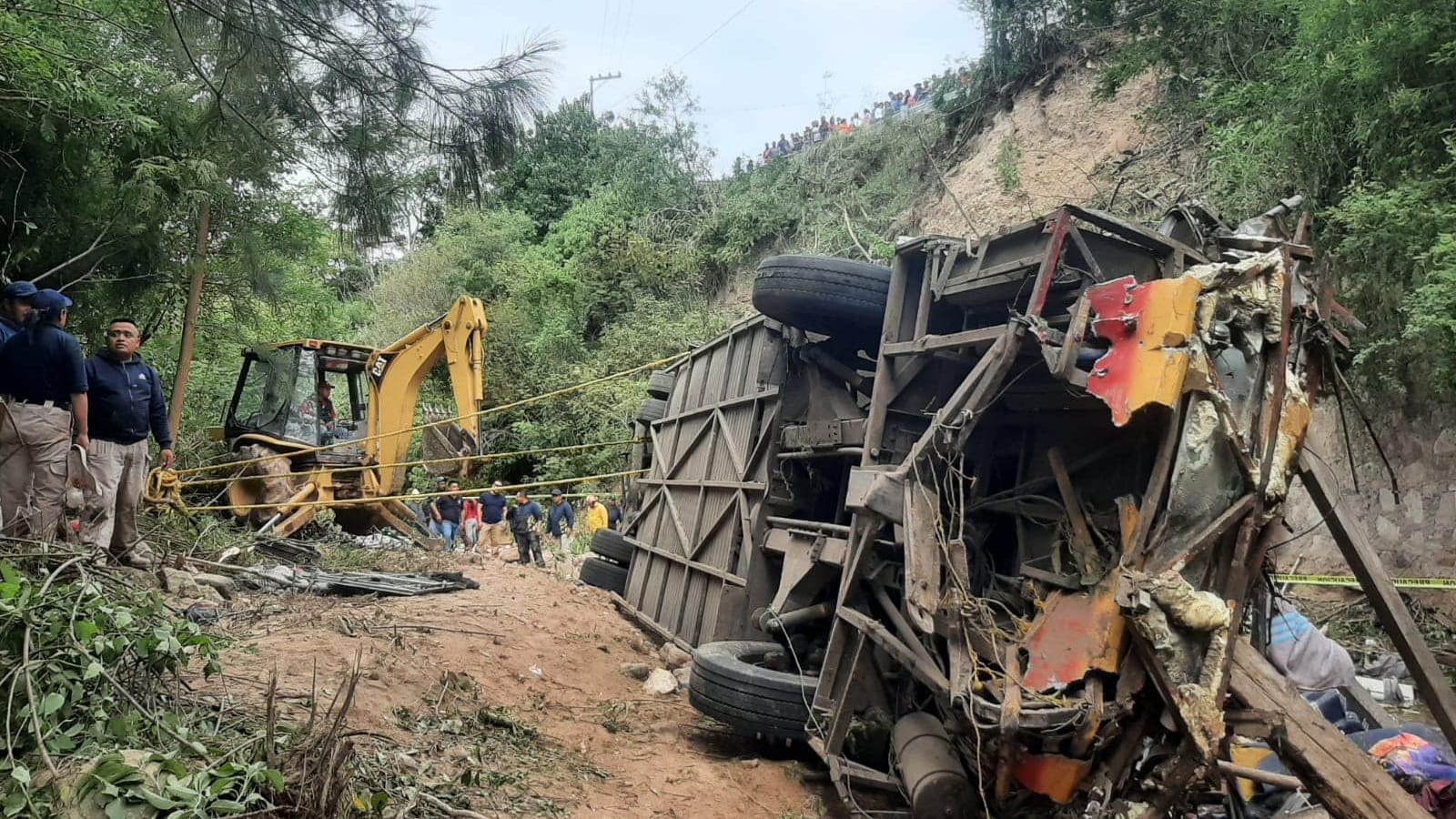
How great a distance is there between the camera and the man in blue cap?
5203mm

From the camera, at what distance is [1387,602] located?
4.01m

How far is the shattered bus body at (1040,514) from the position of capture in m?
3.70

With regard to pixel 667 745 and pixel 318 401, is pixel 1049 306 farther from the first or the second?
pixel 318 401

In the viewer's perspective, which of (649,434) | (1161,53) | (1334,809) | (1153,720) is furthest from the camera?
(1161,53)

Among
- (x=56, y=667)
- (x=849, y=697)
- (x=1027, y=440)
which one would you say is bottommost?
(x=849, y=697)

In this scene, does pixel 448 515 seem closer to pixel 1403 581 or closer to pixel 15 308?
pixel 15 308

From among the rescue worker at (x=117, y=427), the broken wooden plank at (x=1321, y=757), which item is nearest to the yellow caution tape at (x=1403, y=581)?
the broken wooden plank at (x=1321, y=757)

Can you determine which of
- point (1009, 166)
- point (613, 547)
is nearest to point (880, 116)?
point (1009, 166)

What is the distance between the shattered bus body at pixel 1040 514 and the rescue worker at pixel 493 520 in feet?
31.8

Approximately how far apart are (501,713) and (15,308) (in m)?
3.71

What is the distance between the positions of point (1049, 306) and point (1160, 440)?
1044mm

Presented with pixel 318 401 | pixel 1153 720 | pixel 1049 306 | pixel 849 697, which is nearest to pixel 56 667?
pixel 849 697

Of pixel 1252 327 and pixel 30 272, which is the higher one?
pixel 30 272

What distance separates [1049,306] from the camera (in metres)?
4.59
